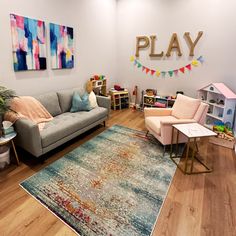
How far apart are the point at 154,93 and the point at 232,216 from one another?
3.43 m

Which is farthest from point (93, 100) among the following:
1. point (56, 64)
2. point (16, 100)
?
point (16, 100)

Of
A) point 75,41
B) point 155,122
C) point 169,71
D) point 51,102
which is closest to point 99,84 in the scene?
point 75,41

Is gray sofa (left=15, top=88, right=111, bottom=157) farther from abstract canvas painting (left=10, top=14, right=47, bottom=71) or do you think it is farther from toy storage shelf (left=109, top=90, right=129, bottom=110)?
toy storage shelf (left=109, top=90, right=129, bottom=110)

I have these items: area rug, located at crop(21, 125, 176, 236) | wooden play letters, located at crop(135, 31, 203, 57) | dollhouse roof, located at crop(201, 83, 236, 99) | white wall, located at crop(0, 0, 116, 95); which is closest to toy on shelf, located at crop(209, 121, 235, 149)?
dollhouse roof, located at crop(201, 83, 236, 99)

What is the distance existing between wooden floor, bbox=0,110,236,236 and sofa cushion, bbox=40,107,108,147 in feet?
1.24

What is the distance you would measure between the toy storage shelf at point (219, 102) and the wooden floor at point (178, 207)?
1.23m

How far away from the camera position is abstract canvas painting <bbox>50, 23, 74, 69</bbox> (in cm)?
324

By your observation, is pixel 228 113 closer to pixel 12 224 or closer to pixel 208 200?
pixel 208 200

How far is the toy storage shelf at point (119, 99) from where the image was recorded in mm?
4898

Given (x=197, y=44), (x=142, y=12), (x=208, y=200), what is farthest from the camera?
(x=142, y=12)

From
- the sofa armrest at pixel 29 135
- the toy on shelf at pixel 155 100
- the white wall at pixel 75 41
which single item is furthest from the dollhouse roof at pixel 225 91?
the sofa armrest at pixel 29 135

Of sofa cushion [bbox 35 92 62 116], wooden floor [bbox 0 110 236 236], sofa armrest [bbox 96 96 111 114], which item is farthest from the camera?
sofa armrest [bbox 96 96 111 114]

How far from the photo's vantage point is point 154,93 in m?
4.75

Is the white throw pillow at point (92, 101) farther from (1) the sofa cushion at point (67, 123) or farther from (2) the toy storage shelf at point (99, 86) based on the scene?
(2) the toy storage shelf at point (99, 86)
